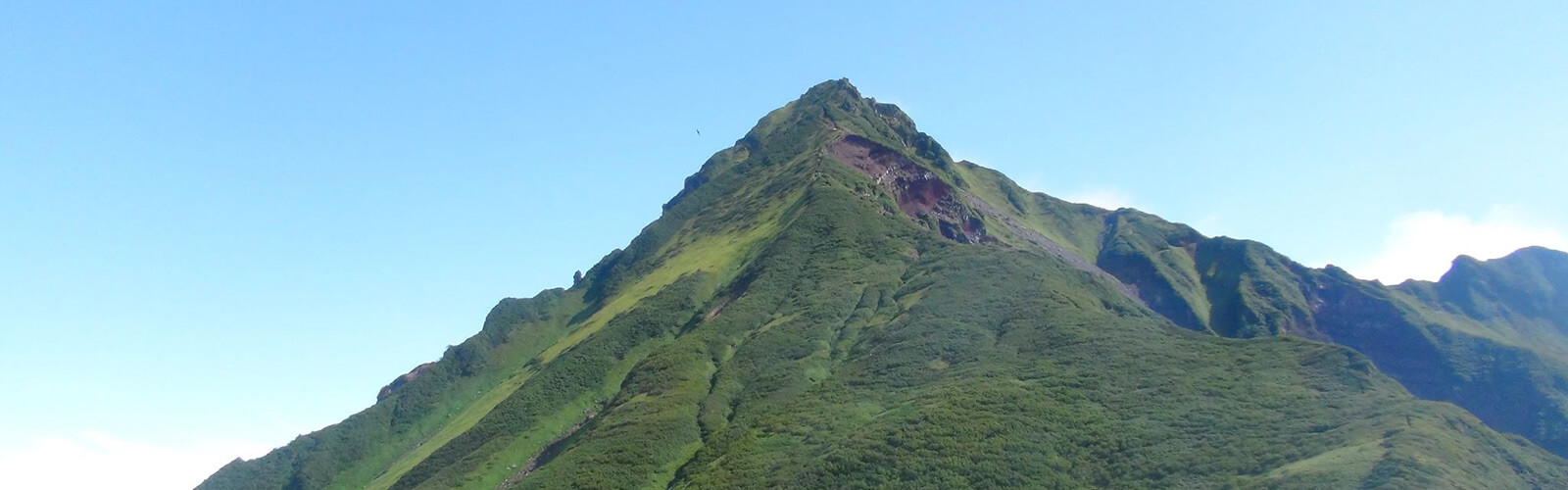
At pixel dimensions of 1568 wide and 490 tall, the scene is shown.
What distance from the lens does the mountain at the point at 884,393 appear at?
9788 cm

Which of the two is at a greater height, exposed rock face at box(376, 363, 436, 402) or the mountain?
exposed rock face at box(376, 363, 436, 402)

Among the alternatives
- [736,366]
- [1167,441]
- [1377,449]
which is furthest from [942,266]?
[1377,449]

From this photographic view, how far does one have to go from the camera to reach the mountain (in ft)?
321

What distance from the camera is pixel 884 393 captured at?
120188 millimetres

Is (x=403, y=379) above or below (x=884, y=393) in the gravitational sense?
above

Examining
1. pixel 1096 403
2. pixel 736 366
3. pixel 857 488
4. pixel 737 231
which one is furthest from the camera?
pixel 737 231

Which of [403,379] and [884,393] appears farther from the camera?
[403,379]

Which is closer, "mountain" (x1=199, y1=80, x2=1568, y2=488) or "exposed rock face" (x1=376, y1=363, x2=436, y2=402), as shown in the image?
"mountain" (x1=199, y1=80, x2=1568, y2=488)

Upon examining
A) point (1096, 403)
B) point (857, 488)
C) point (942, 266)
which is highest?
point (942, 266)

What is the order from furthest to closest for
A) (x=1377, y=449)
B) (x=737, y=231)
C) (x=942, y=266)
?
(x=737, y=231)
(x=942, y=266)
(x=1377, y=449)

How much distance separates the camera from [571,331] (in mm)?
181125

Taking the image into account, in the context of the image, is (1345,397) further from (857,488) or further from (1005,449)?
(857,488)

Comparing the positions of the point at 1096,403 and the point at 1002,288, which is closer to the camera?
the point at 1096,403

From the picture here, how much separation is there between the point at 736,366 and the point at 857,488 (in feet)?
128
